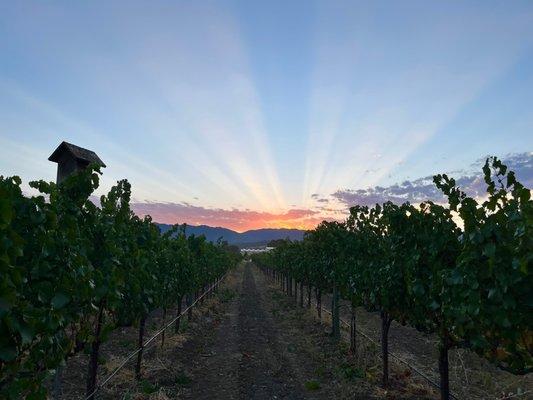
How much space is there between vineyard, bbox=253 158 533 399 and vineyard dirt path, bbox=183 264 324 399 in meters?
2.45

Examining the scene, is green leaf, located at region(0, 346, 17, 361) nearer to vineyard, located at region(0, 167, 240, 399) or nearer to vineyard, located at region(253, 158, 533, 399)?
vineyard, located at region(0, 167, 240, 399)

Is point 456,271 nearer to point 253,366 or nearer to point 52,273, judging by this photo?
point 52,273

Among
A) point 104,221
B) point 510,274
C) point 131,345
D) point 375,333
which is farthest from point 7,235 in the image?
point 375,333

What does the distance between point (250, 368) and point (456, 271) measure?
8270 mm

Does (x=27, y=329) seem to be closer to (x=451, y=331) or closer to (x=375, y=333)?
(x=451, y=331)

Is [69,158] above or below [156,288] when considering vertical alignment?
above

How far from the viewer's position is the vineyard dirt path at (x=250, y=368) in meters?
11.1

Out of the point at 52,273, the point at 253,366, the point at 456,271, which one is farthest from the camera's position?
the point at 253,366

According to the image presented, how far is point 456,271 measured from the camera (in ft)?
22.0

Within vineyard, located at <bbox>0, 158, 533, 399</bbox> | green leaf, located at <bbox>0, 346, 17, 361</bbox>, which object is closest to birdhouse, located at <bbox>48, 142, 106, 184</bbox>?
vineyard, located at <bbox>0, 158, 533, 399</bbox>

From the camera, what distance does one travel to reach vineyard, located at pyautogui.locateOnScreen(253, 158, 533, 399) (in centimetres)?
574

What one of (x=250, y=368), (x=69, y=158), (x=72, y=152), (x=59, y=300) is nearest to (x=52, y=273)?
(x=59, y=300)

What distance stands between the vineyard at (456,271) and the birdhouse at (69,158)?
28.6ft

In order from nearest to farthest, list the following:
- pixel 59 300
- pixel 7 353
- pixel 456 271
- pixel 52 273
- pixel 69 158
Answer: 1. pixel 7 353
2. pixel 59 300
3. pixel 52 273
4. pixel 456 271
5. pixel 69 158
